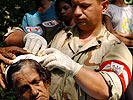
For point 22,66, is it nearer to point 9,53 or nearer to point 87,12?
point 9,53

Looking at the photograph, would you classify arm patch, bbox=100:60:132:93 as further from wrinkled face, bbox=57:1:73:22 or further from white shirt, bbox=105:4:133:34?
wrinkled face, bbox=57:1:73:22

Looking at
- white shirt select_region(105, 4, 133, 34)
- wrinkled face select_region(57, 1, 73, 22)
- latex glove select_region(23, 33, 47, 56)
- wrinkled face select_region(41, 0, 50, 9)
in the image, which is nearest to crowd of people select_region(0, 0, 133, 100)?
latex glove select_region(23, 33, 47, 56)

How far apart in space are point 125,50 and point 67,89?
0.65 m

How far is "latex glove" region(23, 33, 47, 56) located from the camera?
7.75 feet

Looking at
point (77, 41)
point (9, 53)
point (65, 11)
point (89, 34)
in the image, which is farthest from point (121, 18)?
point (9, 53)

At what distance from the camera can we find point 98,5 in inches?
99.9

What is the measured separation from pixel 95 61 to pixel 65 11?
1.97 meters

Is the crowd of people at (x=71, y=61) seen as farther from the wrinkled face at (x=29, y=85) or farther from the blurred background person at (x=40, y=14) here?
the blurred background person at (x=40, y=14)

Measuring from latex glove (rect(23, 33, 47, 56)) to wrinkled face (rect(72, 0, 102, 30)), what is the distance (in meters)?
0.43

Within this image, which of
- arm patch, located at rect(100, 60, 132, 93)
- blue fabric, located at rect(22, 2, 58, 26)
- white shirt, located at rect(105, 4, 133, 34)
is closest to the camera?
arm patch, located at rect(100, 60, 132, 93)

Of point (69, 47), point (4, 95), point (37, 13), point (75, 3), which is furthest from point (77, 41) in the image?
point (4, 95)

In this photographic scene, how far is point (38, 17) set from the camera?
15.0 ft

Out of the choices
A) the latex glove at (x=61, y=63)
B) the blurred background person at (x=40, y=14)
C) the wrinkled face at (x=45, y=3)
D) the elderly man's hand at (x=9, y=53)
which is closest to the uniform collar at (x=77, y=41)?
the latex glove at (x=61, y=63)

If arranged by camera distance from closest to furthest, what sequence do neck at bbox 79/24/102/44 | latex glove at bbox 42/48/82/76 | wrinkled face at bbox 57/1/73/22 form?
latex glove at bbox 42/48/82/76, neck at bbox 79/24/102/44, wrinkled face at bbox 57/1/73/22
